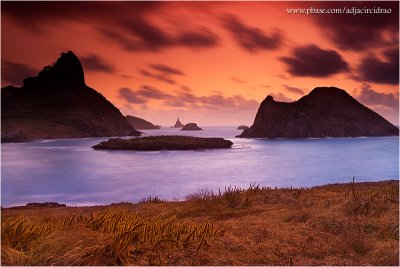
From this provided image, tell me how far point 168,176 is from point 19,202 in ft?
87.8

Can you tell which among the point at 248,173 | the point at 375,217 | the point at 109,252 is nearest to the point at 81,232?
the point at 109,252

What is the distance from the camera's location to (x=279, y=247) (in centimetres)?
718

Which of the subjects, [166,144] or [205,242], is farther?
[166,144]

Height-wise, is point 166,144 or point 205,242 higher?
point 166,144

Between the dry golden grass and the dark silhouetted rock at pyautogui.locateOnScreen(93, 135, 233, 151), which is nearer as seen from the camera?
the dry golden grass

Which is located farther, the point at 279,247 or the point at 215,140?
the point at 215,140

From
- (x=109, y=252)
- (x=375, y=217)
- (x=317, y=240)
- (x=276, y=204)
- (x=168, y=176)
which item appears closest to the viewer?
(x=109, y=252)

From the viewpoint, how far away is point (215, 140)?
14475cm

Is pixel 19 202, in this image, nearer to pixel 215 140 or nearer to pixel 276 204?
pixel 276 204

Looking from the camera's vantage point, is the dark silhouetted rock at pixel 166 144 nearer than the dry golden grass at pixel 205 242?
No

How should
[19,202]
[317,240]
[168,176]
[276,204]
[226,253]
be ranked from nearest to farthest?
[226,253]
[317,240]
[276,204]
[19,202]
[168,176]

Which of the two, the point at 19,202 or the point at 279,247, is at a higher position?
the point at 279,247

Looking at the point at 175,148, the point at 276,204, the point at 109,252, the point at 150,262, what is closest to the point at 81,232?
the point at 109,252

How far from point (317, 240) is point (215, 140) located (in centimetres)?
13706
